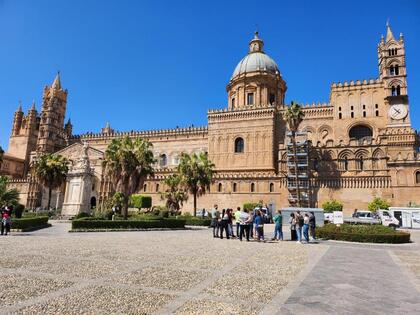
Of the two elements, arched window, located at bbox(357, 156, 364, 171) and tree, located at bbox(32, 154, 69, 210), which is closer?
tree, located at bbox(32, 154, 69, 210)

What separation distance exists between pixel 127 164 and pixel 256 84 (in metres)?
34.5

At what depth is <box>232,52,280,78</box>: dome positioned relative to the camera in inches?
2183

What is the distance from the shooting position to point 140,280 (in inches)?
279

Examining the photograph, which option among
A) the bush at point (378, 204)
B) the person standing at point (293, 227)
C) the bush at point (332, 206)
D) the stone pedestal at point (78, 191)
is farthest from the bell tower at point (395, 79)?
the stone pedestal at point (78, 191)

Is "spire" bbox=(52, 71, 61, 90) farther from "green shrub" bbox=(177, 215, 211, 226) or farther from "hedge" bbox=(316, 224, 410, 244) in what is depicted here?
"hedge" bbox=(316, 224, 410, 244)

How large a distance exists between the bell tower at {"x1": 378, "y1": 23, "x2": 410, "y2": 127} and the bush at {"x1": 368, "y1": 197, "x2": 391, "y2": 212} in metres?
13.4

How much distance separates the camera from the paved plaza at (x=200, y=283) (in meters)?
5.38

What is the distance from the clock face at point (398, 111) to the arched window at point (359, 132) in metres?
3.71

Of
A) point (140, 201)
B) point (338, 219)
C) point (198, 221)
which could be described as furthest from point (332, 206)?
point (140, 201)

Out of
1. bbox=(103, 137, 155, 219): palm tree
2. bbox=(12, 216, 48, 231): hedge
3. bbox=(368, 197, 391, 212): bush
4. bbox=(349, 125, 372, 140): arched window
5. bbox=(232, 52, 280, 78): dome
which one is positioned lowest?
bbox=(12, 216, 48, 231): hedge

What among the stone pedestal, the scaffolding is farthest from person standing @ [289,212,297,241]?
the scaffolding

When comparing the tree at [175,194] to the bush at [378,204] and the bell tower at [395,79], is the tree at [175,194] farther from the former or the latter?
the bell tower at [395,79]

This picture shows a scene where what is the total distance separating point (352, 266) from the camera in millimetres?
9492

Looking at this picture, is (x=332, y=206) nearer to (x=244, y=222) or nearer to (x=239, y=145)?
(x=239, y=145)
